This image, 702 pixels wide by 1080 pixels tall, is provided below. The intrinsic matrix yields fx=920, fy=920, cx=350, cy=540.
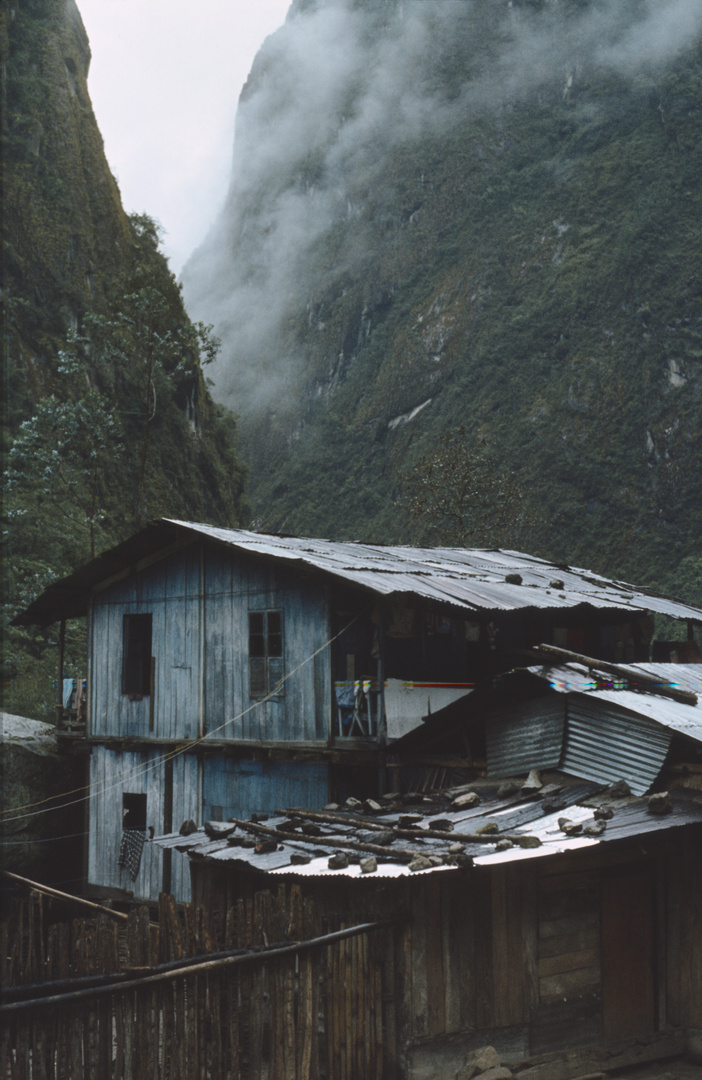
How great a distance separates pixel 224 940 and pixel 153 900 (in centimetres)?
1105

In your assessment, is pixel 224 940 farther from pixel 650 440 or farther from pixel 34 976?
pixel 650 440

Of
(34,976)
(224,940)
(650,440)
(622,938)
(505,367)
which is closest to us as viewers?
(34,976)

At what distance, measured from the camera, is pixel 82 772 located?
2109 centimetres

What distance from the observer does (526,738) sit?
12016 mm

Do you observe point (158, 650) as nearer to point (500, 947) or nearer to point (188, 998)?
point (500, 947)

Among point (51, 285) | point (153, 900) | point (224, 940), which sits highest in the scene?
point (51, 285)

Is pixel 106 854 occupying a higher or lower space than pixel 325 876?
lower

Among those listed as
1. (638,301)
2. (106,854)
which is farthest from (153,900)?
(638,301)

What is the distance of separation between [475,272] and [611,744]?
92604 mm

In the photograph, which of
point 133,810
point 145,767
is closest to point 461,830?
point 145,767

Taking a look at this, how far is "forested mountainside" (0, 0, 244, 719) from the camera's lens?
28.9 m

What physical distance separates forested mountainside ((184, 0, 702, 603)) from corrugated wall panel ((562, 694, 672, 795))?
31.6 meters

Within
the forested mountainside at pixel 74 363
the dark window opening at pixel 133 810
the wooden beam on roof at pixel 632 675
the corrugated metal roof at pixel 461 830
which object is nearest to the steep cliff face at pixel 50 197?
the forested mountainside at pixel 74 363

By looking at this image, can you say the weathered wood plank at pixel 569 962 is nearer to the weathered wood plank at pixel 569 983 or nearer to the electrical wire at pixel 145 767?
the weathered wood plank at pixel 569 983
